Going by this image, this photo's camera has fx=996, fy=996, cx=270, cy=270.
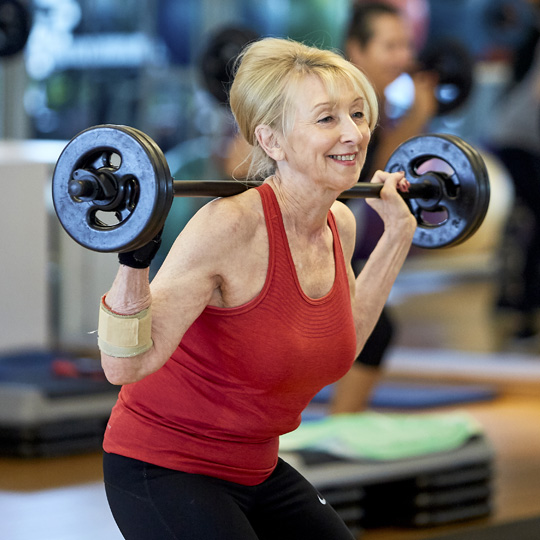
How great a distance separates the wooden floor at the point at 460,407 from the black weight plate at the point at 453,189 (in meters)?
1.16

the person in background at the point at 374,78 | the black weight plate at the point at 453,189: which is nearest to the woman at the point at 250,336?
the black weight plate at the point at 453,189

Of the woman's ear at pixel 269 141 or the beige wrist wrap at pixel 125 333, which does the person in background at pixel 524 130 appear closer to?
the woman's ear at pixel 269 141

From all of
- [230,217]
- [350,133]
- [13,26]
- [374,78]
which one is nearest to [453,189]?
[350,133]

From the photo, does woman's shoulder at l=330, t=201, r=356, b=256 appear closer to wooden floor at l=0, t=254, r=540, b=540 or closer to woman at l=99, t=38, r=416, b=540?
woman at l=99, t=38, r=416, b=540

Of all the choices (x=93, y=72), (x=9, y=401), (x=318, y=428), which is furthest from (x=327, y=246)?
(x=93, y=72)

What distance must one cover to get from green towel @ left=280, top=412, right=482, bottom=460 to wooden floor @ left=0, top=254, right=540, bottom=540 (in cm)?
23

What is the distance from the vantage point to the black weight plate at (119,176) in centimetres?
145

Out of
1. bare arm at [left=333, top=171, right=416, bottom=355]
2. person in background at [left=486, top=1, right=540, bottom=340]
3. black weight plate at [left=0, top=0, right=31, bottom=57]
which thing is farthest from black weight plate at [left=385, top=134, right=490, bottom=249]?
person in background at [left=486, top=1, right=540, bottom=340]

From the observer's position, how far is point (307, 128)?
167 cm

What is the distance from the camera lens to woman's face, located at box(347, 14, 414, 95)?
10.9 ft

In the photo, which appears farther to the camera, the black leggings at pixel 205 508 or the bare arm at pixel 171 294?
the black leggings at pixel 205 508

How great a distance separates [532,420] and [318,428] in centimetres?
166

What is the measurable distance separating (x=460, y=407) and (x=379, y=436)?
1.68 m

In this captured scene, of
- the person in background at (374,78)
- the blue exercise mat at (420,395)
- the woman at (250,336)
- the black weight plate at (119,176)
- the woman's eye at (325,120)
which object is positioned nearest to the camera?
the black weight plate at (119,176)
